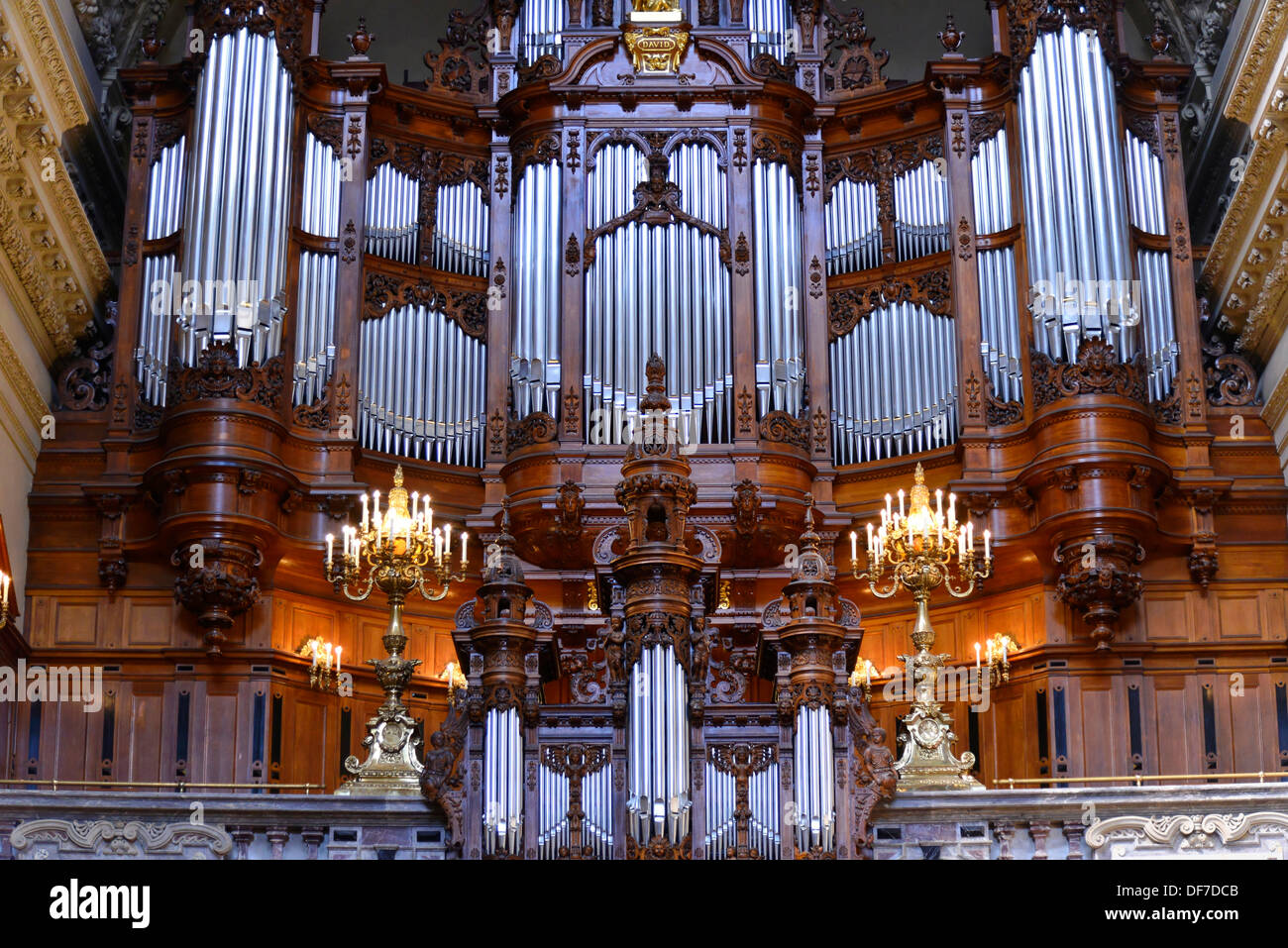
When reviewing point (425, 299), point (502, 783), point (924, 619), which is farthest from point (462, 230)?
point (502, 783)

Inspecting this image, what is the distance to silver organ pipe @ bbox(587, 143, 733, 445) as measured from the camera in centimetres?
2422

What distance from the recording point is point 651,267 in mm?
24906

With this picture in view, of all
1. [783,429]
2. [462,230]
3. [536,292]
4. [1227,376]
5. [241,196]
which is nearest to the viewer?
[783,429]

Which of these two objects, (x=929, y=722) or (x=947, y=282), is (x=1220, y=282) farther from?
(x=929, y=722)

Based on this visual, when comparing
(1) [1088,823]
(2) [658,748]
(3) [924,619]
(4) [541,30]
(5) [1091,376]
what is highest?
(4) [541,30]

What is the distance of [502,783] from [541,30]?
1208 centimetres

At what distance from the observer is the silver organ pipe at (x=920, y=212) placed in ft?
82.3

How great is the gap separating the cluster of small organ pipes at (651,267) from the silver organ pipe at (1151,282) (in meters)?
0.02

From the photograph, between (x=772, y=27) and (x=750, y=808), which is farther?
(x=772, y=27)

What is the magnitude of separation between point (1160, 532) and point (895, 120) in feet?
20.1

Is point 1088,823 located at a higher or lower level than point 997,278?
lower

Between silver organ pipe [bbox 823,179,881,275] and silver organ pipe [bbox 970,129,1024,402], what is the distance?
1249 millimetres

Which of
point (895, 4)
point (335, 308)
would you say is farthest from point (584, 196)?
point (895, 4)

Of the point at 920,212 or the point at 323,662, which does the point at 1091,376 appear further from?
the point at 323,662
